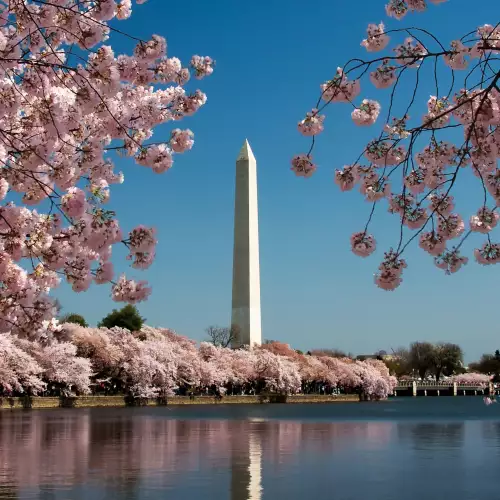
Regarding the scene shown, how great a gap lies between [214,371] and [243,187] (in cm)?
1402

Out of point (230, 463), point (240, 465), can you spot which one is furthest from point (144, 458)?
point (240, 465)

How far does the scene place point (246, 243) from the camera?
180ft

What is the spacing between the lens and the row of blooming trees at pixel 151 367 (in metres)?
43.1

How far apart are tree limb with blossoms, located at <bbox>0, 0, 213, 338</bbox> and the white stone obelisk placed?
150ft

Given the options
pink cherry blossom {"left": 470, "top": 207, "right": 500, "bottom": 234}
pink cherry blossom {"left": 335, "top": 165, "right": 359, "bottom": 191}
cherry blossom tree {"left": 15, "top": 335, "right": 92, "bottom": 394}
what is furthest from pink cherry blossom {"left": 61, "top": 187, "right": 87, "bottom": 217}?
cherry blossom tree {"left": 15, "top": 335, "right": 92, "bottom": 394}

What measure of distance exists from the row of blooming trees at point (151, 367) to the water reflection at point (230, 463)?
13.0 m

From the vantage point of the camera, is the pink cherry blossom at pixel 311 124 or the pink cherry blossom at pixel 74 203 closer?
the pink cherry blossom at pixel 74 203

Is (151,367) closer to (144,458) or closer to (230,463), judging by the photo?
(144,458)

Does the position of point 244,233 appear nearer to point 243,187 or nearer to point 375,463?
point 243,187

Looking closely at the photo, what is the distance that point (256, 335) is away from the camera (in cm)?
5988

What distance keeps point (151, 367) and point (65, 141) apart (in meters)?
44.3

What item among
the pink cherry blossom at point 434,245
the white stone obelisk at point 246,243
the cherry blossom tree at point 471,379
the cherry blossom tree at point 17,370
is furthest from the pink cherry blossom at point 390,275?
the cherry blossom tree at point 471,379

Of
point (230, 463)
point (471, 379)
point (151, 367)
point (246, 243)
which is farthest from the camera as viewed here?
point (471, 379)

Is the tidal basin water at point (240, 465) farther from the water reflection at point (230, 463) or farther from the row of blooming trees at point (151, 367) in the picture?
the row of blooming trees at point (151, 367)
